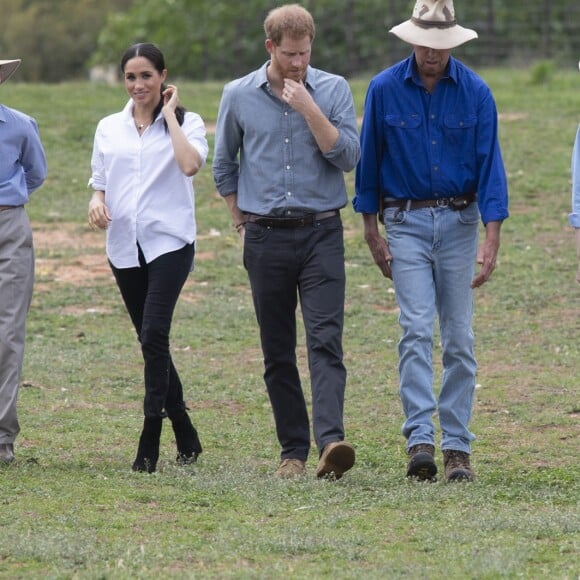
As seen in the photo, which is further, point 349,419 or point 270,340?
point 349,419

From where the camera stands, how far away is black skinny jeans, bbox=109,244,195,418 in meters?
6.76

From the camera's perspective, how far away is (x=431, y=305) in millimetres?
6668

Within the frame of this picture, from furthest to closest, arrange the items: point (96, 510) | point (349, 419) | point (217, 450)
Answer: point (349, 419)
point (217, 450)
point (96, 510)

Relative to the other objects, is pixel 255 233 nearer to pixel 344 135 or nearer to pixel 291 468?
pixel 344 135

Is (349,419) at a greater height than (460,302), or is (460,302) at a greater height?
(460,302)

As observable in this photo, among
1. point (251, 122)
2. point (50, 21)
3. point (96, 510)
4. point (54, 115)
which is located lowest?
point (50, 21)

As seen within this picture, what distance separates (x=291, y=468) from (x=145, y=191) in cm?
141

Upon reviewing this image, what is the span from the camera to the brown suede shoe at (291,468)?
670 centimetres

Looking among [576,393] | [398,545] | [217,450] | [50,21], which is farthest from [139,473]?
[50,21]

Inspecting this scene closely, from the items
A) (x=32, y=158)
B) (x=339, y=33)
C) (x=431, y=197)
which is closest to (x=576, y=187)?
(x=431, y=197)

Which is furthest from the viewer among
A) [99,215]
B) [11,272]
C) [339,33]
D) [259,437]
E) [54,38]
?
[54,38]

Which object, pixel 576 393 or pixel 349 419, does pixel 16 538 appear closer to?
pixel 349 419

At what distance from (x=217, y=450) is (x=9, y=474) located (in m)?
1.42

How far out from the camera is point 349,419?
863 centimetres
